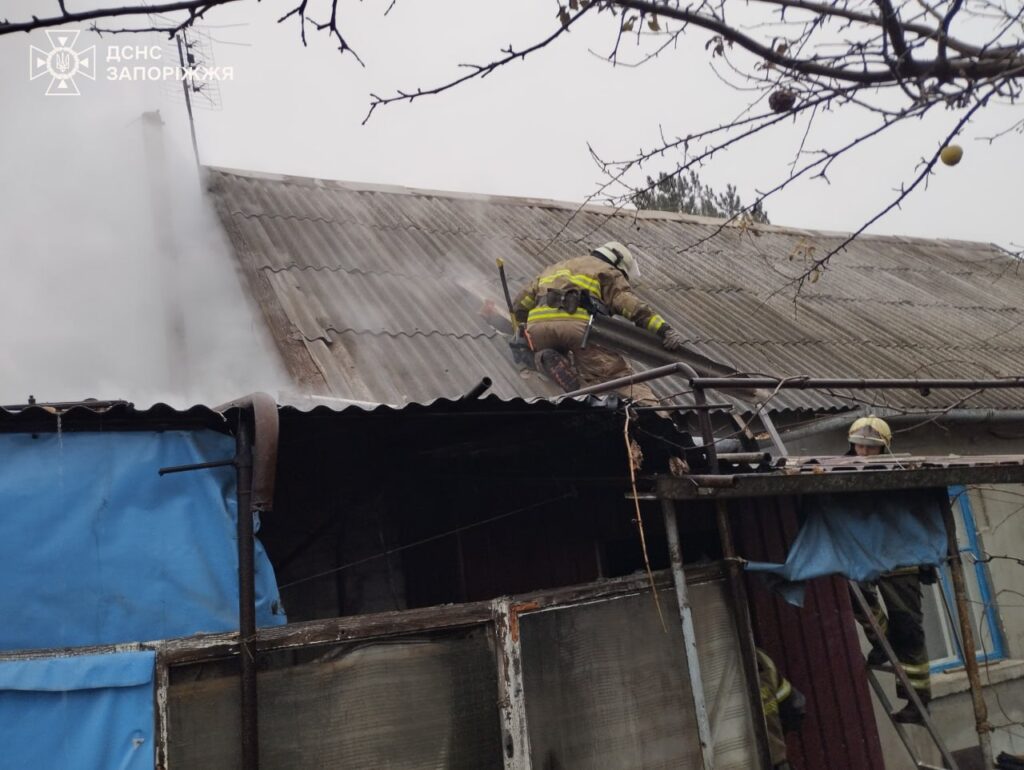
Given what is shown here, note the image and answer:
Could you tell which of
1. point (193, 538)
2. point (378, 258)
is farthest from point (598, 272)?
point (193, 538)

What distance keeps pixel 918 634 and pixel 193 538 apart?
15.6 feet

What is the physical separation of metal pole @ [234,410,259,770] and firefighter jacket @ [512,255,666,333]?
11.5ft

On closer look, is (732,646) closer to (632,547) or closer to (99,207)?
(632,547)

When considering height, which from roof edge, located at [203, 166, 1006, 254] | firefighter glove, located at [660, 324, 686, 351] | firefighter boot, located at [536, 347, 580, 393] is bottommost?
firefighter boot, located at [536, 347, 580, 393]

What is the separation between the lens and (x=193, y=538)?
146 inches

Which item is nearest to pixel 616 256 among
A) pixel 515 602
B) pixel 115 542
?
pixel 515 602

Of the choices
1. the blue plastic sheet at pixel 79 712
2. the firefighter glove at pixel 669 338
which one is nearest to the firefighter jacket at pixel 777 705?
the firefighter glove at pixel 669 338

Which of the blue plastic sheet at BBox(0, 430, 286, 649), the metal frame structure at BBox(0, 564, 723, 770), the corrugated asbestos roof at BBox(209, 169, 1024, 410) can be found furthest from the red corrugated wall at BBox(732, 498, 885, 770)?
the blue plastic sheet at BBox(0, 430, 286, 649)

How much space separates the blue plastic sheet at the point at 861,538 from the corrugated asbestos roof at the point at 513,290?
174 centimetres

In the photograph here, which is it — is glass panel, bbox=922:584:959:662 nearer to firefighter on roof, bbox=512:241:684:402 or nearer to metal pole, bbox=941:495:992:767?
metal pole, bbox=941:495:992:767

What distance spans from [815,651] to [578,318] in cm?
300

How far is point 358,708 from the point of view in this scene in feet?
12.3

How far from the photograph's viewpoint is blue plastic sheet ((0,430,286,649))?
3471 millimetres

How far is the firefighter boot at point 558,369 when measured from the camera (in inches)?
263
